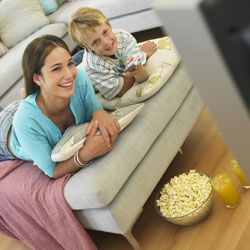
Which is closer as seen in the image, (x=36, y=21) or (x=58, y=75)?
(x=58, y=75)

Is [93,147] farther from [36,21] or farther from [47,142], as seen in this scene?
[36,21]

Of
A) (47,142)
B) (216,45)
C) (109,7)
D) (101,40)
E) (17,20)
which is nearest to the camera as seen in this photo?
(216,45)

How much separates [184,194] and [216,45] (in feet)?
5.11

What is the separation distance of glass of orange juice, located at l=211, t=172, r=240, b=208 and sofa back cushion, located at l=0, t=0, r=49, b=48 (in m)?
2.38

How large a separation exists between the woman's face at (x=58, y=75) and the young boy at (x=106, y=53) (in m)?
0.29

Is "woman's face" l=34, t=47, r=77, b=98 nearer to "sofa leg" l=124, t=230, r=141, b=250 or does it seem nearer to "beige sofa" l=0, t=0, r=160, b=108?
"sofa leg" l=124, t=230, r=141, b=250

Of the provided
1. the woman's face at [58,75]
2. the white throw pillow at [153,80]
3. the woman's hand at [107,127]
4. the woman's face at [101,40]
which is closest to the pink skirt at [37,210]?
the woman's hand at [107,127]

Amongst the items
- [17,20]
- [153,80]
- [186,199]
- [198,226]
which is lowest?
[198,226]

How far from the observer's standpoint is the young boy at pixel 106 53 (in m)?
1.90

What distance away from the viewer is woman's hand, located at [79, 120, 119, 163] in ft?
5.22

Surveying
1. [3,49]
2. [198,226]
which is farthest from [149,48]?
[3,49]

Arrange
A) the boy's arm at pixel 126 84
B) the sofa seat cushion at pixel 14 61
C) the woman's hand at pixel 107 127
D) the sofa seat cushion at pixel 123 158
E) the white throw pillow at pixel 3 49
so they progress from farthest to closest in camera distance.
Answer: the white throw pillow at pixel 3 49
the sofa seat cushion at pixel 14 61
the boy's arm at pixel 126 84
the woman's hand at pixel 107 127
the sofa seat cushion at pixel 123 158

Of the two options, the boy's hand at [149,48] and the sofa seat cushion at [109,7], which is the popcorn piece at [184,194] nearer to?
the boy's hand at [149,48]

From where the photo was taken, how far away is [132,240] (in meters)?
1.71
